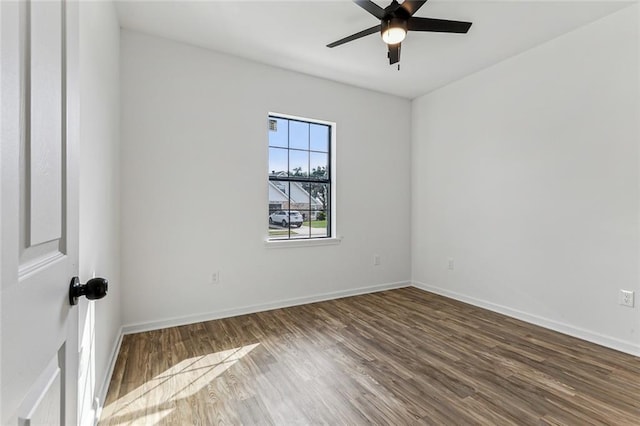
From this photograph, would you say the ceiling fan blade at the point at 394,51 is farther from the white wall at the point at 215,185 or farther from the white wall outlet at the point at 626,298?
the white wall outlet at the point at 626,298

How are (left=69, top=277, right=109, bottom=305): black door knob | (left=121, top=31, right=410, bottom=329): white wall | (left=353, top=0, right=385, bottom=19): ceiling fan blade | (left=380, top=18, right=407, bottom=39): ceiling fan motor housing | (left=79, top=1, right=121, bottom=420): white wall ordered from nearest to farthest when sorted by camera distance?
1. (left=69, top=277, right=109, bottom=305): black door knob
2. (left=79, top=1, right=121, bottom=420): white wall
3. (left=353, top=0, right=385, bottom=19): ceiling fan blade
4. (left=380, top=18, right=407, bottom=39): ceiling fan motor housing
5. (left=121, top=31, right=410, bottom=329): white wall

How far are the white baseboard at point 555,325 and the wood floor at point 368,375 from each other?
9 cm

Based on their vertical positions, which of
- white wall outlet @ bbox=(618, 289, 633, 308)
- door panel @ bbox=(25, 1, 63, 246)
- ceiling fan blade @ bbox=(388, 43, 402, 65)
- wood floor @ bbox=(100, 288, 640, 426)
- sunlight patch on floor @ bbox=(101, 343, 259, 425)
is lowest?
sunlight patch on floor @ bbox=(101, 343, 259, 425)

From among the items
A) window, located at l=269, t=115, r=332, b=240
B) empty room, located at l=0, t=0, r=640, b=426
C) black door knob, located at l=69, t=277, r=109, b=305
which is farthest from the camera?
window, located at l=269, t=115, r=332, b=240

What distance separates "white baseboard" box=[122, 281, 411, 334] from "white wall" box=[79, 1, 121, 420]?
0.80ft

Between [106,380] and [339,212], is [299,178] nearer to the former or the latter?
[339,212]

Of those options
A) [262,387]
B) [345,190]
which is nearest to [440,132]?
[345,190]

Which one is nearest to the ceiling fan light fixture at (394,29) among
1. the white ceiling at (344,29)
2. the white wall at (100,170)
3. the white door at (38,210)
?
the white ceiling at (344,29)

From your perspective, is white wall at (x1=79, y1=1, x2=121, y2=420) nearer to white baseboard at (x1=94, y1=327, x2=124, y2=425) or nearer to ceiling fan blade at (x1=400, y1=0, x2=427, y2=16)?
white baseboard at (x1=94, y1=327, x2=124, y2=425)

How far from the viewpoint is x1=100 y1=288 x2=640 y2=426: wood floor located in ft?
5.57

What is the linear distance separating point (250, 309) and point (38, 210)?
2.91 m

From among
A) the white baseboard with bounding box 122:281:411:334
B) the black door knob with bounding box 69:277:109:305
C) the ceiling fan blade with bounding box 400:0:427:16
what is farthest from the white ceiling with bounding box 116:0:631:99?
the white baseboard with bounding box 122:281:411:334

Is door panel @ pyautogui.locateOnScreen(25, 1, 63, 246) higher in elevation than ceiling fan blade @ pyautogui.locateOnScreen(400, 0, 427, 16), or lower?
lower

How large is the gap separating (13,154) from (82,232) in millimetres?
1103
